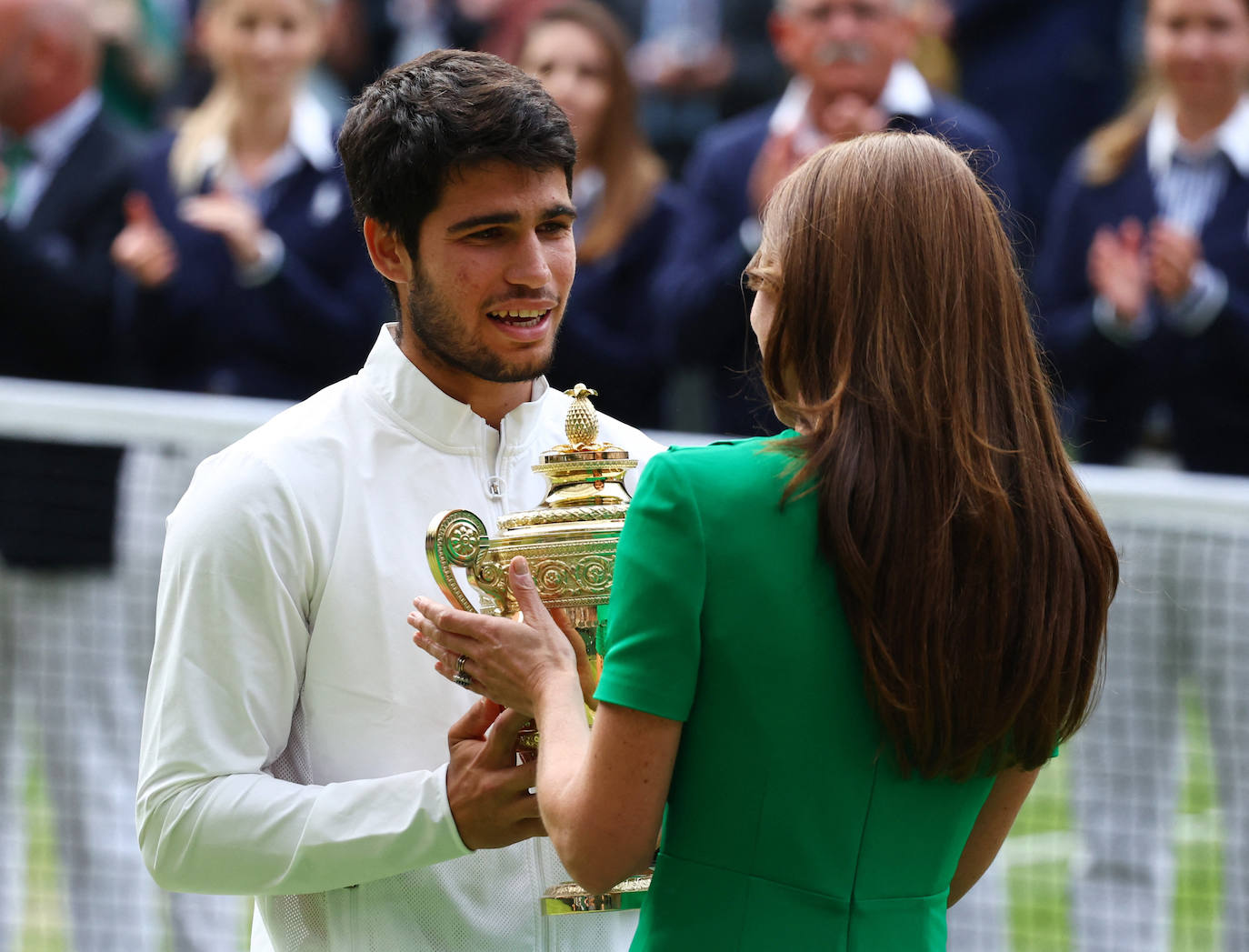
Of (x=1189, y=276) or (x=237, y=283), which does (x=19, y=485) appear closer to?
(x=237, y=283)

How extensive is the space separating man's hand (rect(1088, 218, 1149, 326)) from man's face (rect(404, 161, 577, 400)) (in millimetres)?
3452

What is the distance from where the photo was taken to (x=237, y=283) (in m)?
5.99

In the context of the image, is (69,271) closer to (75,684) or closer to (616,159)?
(75,684)

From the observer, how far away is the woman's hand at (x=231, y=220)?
592 centimetres

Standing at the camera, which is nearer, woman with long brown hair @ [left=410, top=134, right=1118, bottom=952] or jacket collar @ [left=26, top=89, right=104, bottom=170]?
woman with long brown hair @ [left=410, top=134, right=1118, bottom=952]

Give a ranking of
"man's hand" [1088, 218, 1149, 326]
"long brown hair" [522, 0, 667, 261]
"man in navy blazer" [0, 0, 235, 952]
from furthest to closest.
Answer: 1. "long brown hair" [522, 0, 667, 261]
2. "man's hand" [1088, 218, 1149, 326]
3. "man in navy blazer" [0, 0, 235, 952]

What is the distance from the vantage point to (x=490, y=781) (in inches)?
82.8

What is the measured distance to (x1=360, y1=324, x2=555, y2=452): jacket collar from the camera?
2.38 m

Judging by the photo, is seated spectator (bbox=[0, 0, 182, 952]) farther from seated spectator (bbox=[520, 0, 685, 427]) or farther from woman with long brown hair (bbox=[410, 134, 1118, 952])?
woman with long brown hair (bbox=[410, 134, 1118, 952])

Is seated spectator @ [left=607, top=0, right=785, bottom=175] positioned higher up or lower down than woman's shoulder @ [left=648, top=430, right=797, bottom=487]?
higher up

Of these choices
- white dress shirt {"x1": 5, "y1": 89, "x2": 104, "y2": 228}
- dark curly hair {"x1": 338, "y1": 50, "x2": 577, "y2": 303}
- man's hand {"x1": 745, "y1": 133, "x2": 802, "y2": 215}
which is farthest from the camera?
white dress shirt {"x1": 5, "y1": 89, "x2": 104, "y2": 228}

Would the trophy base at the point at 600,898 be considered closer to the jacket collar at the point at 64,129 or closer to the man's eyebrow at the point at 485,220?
the man's eyebrow at the point at 485,220

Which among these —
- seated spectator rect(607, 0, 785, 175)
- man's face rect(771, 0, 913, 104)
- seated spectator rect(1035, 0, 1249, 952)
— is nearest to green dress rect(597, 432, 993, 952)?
seated spectator rect(1035, 0, 1249, 952)

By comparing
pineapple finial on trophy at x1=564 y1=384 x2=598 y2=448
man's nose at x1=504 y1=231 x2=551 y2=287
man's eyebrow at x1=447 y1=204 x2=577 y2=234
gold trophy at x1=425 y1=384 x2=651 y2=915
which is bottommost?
gold trophy at x1=425 y1=384 x2=651 y2=915
